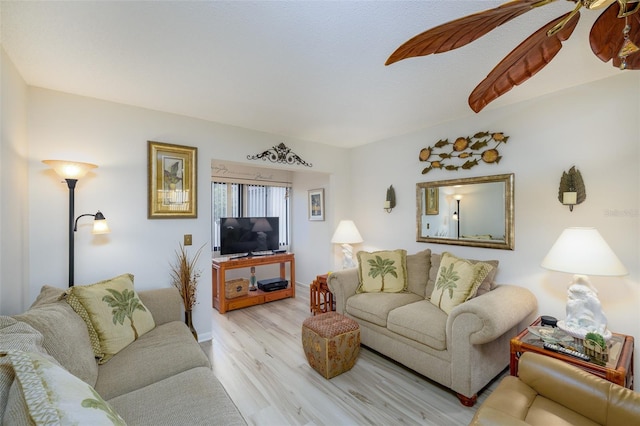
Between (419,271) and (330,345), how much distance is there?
1336mm

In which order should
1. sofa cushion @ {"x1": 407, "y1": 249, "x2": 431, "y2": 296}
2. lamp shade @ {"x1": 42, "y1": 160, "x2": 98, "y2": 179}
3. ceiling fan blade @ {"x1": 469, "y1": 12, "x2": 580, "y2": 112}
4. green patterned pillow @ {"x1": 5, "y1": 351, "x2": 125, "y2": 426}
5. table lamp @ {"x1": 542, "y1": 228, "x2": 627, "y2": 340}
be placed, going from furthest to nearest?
1. sofa cushion @ {"x1": 407, "y1": 249, "x2": 431, "y2": 296}
2. lamp shade @ {"x1": 42, "y1": 160, "x2": 98, "y2": 179}
3. table lamp @ {"x1": 542, "y1": 228, "x2": 627, "y2": 340}
4. ceiling fan blade @ {"x1": 469, "y1": 12, "x2": 580, "y2": 112}
5. green patterned pillow @ {"x1": 5, "y1": 351, "x2": 125, "y2": 426}

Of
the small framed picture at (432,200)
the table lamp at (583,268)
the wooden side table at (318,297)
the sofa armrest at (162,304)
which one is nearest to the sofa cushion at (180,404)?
the sofa armrest at (162,304)

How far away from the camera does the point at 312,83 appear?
2152mm

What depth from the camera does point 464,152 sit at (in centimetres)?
296

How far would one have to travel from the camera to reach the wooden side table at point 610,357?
1.50 m

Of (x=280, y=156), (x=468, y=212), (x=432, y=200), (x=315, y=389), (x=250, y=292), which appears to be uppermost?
(x=280, y=156)

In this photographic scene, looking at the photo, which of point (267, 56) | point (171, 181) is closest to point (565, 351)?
point (267, 56)

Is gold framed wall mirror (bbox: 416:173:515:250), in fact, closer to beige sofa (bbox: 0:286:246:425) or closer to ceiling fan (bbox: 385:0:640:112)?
ceiling fan (bbox: 385:0:640:112)

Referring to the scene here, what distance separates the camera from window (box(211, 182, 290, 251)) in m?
4.64

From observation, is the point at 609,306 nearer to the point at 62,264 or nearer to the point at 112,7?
the point at 112,7

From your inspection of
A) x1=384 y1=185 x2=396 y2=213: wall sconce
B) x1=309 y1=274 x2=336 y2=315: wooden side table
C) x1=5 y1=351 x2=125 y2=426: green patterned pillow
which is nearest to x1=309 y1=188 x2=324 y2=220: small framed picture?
x1=384 y1=185 x2=396 y2=213: wall sconce

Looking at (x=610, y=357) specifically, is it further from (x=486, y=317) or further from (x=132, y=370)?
(x=132, y=370)

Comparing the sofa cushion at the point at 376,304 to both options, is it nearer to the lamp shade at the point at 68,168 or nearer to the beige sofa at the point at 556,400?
the beige sofa at the point at 556,400

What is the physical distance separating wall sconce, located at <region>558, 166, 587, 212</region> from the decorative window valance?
3913 millimetres
